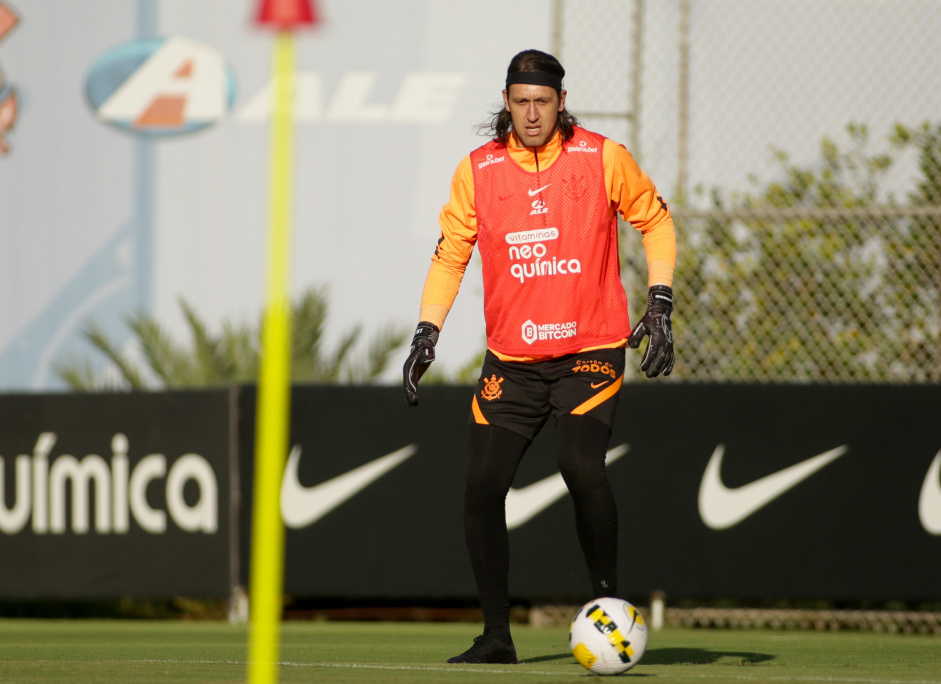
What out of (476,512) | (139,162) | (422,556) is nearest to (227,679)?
(476,512)

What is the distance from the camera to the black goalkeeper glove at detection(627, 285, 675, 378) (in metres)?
4.78

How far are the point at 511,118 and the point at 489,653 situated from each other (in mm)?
1991

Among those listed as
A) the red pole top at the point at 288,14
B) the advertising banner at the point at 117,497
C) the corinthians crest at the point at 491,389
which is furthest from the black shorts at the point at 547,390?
the advertising banner at the point at 117,497

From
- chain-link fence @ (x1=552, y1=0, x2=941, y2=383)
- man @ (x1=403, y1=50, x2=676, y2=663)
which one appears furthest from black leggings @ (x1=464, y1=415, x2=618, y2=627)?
chain-link fence @ (x1=552, y1=0, x2=941, y2=383)

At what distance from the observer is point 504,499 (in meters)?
4.93

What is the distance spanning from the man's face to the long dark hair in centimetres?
6

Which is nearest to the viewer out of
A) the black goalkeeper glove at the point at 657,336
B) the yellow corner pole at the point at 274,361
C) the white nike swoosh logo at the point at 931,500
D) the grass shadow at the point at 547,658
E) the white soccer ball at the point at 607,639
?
the yellow corner pole at the point at 274,361

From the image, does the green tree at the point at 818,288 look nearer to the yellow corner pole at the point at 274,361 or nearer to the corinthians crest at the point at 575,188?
the corinthians crest at the point at 575,188

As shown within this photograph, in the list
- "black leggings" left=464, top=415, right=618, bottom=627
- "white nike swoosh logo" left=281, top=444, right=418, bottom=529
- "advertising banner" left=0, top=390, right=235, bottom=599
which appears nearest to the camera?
"black leggings" left=464, top=415, right=618, bottom=627

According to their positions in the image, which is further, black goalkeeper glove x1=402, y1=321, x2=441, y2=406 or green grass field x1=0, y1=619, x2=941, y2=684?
black goalkeeper glove x1=402, y1=321, x2=441, y2=406

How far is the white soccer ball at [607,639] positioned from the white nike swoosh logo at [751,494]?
3.63m

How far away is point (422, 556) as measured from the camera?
8.13 meters

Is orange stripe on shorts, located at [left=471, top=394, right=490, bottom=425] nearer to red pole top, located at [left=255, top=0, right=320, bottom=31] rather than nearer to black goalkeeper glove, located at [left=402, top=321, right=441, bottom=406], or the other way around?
black goalkeeper glove, located at [left=402, top=321, right=441, bottom=406]

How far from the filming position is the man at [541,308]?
4824 mm
